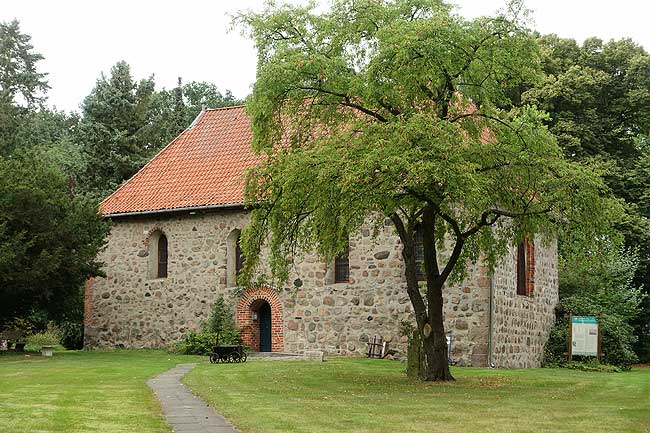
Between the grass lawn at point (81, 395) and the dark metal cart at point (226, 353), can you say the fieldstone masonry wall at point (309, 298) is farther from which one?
the grass lawn at point (81, 395)

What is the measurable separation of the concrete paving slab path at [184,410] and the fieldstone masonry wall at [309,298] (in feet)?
26.7

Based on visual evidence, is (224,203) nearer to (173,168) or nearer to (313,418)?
(173,168)

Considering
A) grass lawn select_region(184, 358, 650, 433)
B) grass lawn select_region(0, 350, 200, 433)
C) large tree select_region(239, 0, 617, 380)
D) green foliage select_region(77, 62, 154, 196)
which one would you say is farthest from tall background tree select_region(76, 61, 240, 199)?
large tree select_region(239, 0, 617, 380)

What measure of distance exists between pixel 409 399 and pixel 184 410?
460 cm

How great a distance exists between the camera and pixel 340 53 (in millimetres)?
19594

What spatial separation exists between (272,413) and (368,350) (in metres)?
14.3

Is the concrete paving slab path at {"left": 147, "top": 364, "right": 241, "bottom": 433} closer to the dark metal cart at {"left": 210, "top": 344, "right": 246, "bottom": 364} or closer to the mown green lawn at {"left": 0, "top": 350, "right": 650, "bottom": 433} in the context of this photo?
the mown green lawn at {"left": 0, "top": 350, "right": 650, "bottom": 433}

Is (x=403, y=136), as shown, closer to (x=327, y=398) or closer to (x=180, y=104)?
(x=327, y=398)

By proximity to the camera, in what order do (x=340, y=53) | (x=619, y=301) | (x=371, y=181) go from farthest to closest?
(x=619, y=301), (x=340, y=53), (x=371, y=181)

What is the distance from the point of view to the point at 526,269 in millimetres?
29266

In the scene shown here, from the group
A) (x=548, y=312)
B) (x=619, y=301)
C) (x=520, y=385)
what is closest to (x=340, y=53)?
(x=520, y=385)

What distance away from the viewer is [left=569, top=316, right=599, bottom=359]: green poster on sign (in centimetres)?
2780

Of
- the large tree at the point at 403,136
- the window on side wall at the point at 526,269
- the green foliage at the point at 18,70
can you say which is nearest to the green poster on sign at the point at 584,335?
the window on side wall at the point at 526,269

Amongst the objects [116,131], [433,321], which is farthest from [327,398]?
[116,131]
